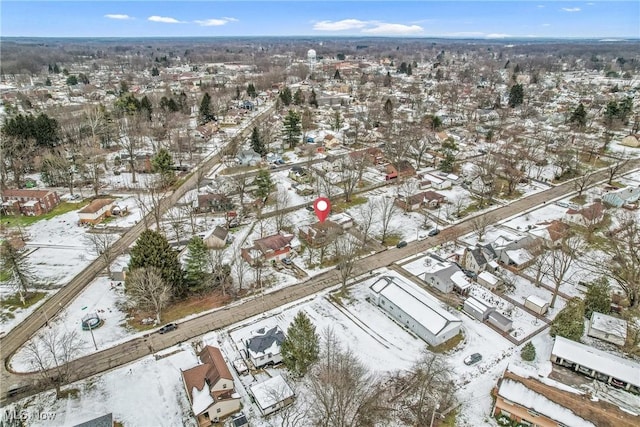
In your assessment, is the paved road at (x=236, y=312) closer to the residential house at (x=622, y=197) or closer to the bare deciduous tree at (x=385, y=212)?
the bare deciduous tree at (x=385, y=212)

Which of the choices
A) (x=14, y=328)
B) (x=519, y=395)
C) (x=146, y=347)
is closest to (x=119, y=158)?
(x=14, y=328)

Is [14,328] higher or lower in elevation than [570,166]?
lower

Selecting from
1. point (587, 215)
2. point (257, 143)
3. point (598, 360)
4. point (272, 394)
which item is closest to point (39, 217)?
point (257, 143)

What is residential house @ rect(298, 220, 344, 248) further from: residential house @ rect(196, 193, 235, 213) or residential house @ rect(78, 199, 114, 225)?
residential house @ rect(78, 199, 114, 225)

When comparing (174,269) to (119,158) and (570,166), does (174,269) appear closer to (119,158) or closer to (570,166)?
(119,158)

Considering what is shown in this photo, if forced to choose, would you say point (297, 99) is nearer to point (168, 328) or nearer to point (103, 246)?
point (103, 246)

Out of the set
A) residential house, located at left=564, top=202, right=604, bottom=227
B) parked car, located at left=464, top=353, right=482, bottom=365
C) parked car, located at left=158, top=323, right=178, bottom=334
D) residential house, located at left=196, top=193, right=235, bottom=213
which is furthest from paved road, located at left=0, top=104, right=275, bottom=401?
residential house, located at left=564, top=202, right=604, bottom=227

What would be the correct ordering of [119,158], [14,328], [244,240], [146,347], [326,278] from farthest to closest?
[119,158]
[244,240]
[326,278]
[14,328]
[146,347]
